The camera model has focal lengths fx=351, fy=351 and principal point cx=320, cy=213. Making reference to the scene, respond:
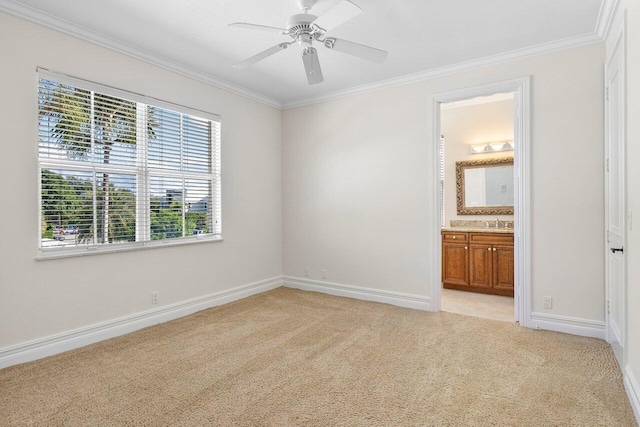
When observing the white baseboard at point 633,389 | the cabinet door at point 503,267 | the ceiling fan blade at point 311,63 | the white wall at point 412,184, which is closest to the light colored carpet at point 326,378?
the white baseboard at point 633,389

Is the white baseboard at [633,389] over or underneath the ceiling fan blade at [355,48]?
underneath

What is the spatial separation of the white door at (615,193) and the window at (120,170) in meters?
3.71

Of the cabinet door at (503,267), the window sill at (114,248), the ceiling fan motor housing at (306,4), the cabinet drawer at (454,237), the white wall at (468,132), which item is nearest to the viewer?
the ceiling fan motor housing at (306,4)

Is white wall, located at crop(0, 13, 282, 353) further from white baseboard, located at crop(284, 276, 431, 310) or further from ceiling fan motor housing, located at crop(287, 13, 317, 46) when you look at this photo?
ceiling fan motor housing, located at crop(287, 13, 317, 46)

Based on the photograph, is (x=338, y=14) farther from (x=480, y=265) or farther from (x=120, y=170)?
(x=480, y=265)

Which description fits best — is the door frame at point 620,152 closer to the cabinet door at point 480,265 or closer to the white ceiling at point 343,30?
the white ceiling at point 343,30

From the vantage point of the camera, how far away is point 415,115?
3.96 meters

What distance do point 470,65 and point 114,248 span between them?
391 centimetres

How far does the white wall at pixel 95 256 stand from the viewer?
8.48ft

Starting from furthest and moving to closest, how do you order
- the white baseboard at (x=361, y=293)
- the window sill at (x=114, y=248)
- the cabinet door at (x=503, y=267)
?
the cabinet door at (x=503, y=267) → the white baseboard at (x=361, y=293) → the window sill at (x=114, y=248)

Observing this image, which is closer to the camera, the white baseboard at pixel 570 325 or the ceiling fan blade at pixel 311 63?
the ceiling fan blade at pixel 311 63

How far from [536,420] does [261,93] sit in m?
4.30

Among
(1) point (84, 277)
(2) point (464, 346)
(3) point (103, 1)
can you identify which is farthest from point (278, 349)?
(3) point (103, 1)

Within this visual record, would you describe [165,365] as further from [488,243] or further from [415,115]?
[488,243]
